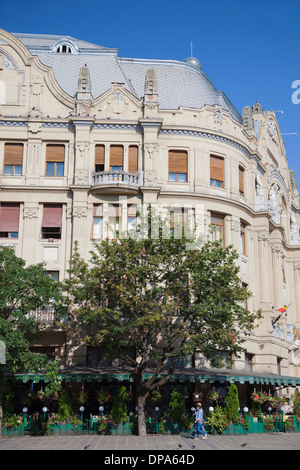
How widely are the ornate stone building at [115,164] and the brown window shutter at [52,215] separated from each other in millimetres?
58

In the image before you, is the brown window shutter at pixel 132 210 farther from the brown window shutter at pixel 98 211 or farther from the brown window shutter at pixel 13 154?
the brown window shutter at pixel 13 154

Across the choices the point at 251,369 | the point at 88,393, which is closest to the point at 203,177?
the point at 251,369

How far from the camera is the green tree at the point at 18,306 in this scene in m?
27.0

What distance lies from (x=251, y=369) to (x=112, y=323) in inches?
505

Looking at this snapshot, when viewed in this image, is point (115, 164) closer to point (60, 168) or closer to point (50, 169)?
point (60, 168)

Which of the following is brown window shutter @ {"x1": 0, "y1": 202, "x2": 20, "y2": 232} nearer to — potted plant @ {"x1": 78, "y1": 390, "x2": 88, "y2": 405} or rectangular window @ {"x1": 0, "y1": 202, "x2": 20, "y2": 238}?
rectangular window @ {"x1": 0, "y1": 202, "x2": 20, "y2": 238}

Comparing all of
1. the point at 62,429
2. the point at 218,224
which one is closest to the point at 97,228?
the point at 218,224

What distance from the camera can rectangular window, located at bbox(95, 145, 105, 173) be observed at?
36.8 m

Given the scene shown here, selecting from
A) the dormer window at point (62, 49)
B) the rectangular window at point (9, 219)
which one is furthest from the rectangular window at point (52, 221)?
the dormer window at point (62, 49)

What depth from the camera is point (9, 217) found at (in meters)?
35.7

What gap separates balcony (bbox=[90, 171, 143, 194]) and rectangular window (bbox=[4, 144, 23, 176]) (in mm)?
4377

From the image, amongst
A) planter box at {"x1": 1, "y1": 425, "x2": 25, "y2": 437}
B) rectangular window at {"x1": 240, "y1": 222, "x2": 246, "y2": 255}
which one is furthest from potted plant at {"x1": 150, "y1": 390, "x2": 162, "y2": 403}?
rectangular window at {"x1": 240, "y1": 222, "x2": 246, "y2": 255}

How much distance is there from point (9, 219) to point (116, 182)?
21.4 feet

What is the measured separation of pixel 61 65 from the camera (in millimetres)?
40562
